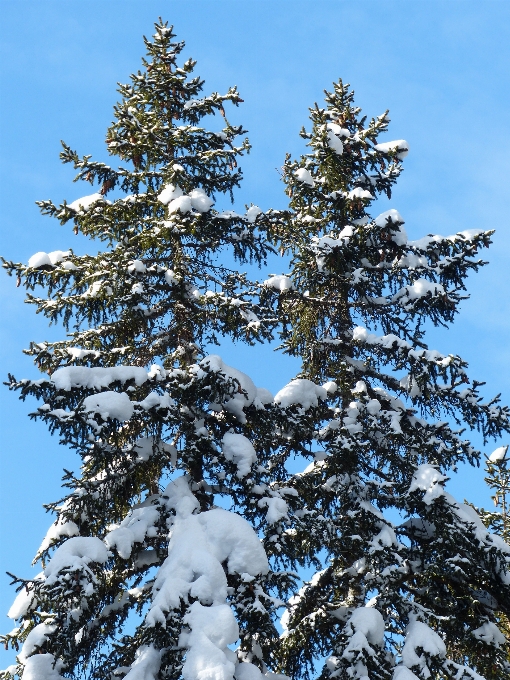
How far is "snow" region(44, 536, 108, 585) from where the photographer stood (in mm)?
9539

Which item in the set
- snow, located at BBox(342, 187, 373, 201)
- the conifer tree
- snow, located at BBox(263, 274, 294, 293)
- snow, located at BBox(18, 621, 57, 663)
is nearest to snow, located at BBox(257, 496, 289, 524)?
the conifer tree

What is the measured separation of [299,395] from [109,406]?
360 cm

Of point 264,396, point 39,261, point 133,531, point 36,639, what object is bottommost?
point 36,639

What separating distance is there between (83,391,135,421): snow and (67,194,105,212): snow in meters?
4.42

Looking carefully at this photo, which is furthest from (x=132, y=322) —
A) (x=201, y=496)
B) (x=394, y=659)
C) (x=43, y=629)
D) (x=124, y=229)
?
(x=394, y=659)

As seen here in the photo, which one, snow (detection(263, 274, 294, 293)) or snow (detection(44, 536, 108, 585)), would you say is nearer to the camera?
snow (detection(44, 536, 108, 585))

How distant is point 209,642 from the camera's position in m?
8.77

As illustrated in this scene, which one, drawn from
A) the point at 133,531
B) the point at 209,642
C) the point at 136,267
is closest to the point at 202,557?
the point at 209,642

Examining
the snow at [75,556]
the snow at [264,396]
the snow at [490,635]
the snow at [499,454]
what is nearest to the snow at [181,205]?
the snow at [264,396]

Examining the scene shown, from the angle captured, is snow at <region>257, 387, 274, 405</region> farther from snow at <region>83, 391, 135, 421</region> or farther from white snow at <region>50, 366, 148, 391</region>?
snow at <region>83, 391, 135, 421</region>

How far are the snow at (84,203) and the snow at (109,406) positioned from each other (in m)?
4.42

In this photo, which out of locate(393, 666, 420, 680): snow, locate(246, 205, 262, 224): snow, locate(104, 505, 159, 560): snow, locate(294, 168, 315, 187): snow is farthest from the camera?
locate(294, 168, 315, 187): snow

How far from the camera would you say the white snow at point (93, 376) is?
1088cm

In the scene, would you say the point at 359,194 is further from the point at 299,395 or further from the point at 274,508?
the point at 274,508
